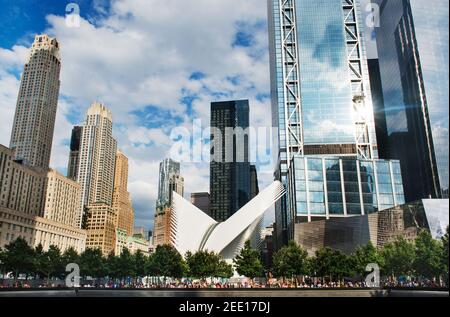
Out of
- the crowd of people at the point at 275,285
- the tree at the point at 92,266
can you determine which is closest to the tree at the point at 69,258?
the tree at the point at 92,266

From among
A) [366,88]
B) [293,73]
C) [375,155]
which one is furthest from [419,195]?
[293,73]

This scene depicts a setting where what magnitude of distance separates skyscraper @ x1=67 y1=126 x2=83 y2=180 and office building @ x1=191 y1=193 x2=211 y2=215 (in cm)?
3913

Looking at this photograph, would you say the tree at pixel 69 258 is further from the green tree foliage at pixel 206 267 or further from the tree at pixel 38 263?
the green tree foliage at pixel 206 267

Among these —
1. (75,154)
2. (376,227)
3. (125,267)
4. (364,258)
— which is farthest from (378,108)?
(75,154)

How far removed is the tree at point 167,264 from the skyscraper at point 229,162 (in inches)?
1888

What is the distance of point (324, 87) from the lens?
58688 millimetres

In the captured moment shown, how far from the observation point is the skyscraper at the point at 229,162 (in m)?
86.8

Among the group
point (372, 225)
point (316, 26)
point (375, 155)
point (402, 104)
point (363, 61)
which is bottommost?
point (372, 225)

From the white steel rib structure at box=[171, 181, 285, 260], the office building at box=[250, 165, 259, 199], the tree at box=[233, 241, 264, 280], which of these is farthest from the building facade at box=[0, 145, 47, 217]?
the office building at box=[250, 165, 259, 199]

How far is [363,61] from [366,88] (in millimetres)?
4436

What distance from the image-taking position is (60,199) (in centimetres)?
7531

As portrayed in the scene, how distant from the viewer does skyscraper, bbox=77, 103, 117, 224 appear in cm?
11600

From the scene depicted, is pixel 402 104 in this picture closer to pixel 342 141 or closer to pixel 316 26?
pixel 342 141
